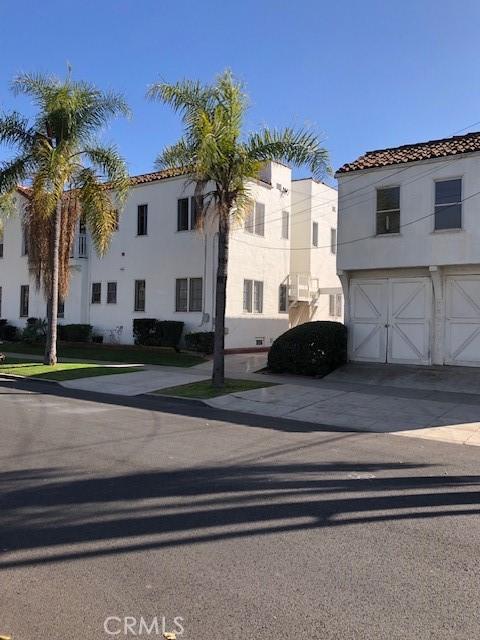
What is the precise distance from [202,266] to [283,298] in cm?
481

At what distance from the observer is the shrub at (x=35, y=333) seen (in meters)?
26.5

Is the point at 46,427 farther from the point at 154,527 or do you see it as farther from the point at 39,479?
the point at 154,527

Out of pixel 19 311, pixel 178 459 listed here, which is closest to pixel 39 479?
pixel 178 459

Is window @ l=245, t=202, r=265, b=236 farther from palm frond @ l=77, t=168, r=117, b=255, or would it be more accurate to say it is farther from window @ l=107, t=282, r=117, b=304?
palm frond @ l=77, t=168, r=117, b=255

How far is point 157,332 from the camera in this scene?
76.1 feet

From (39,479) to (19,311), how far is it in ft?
82.5

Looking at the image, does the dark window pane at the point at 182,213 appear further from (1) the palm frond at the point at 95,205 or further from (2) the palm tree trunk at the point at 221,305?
(2) the palm tree trunk at the point at 221,305

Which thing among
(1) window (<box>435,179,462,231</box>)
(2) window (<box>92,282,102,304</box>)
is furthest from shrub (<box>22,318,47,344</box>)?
(1) window (<box>435,179,462,231</box>)

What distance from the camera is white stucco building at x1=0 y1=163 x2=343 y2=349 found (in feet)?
76.4

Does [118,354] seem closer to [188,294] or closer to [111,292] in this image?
[188,294]

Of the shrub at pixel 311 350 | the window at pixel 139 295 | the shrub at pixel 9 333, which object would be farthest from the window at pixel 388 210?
the shrub at pixel 9 333

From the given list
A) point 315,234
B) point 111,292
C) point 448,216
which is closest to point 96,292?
point 111,292

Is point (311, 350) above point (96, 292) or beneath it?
beneath

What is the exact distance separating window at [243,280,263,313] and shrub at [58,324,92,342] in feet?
24.1
